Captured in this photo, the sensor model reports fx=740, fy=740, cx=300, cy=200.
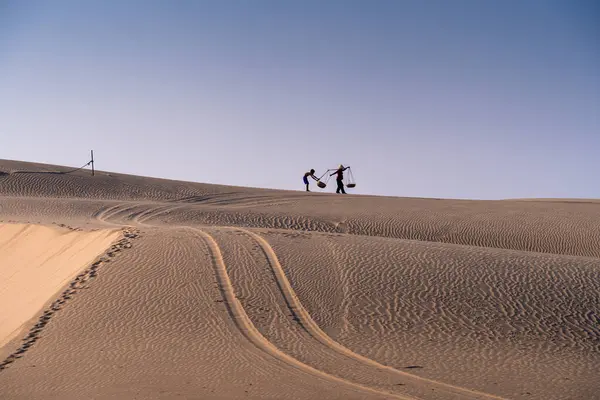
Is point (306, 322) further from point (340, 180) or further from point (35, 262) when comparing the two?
point (340, 180)

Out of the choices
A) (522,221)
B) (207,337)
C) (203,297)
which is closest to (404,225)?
(522,221)

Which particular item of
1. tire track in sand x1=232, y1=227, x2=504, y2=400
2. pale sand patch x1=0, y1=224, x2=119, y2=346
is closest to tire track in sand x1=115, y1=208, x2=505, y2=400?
tire track in sand x1=232, y1=227, x2=504, y2=400

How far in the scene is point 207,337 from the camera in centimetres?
1166

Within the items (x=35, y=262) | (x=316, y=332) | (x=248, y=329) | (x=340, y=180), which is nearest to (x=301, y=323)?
(x=316, y=332)

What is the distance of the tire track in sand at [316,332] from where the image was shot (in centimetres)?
935

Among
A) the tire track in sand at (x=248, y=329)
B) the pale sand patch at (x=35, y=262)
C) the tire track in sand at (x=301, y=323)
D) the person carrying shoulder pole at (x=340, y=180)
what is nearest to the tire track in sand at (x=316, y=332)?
the tire track in sand at (x=301, y=323)

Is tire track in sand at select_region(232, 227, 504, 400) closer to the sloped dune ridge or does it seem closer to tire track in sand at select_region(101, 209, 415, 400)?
the sloped dune ridge

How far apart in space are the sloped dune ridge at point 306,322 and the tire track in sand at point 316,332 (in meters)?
0.04

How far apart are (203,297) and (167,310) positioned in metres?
0.82

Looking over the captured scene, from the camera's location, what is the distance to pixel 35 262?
745 inches

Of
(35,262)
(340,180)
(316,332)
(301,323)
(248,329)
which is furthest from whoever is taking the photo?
(340,180)

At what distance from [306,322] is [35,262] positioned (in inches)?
365

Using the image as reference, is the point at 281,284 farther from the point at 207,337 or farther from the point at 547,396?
the point at 547,396

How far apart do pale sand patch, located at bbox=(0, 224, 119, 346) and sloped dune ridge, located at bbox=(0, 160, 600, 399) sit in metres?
0.20
